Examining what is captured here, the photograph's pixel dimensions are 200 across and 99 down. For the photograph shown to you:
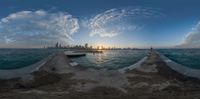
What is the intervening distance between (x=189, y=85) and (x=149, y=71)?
18.0 feet

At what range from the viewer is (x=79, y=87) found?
19359 mm

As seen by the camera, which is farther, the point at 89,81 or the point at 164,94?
the point at 89,81

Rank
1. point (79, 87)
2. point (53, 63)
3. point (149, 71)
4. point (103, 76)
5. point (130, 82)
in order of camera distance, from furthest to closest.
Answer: point (53, 63) < point (149, 71) < point (103, 76) < point (130, 82) < point (79, 87)

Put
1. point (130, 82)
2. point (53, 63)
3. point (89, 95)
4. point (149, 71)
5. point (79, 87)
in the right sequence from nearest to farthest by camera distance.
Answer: point (89, 95) < point (79, 87) < point (130, 82) < point (149, 71) < point (53, 63)

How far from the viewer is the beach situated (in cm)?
1662

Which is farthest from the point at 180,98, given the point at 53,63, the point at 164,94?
the point at 53,63

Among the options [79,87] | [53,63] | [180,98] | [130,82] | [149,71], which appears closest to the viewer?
[180,98]

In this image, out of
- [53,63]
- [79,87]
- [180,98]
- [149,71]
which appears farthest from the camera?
[53,63]

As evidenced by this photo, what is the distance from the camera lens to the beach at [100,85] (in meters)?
16.6

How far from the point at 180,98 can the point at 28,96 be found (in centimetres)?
1000

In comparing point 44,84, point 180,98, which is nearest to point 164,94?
point 180,98

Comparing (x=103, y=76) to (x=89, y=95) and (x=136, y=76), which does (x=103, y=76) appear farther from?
(x=89, y=95)

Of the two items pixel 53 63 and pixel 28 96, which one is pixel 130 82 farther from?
pixel 53 63

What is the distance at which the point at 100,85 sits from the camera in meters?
19.9
